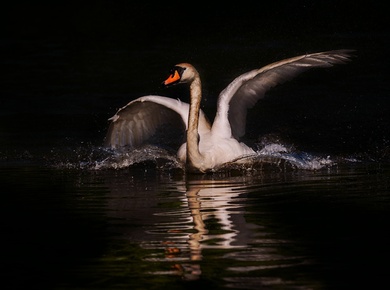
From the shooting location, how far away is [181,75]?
43.1 ft

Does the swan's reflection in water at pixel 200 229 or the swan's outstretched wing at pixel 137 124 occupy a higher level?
the swan's outstretched wing at pixel 137 124

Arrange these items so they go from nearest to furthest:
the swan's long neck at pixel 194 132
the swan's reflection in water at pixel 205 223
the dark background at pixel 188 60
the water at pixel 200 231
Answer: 1. the water at pixel 200 231
2. the swan's reflection in water at pixel 205 223
3. the swan's long neck at pixel 194 132
4. the dark background at pixel 188 60

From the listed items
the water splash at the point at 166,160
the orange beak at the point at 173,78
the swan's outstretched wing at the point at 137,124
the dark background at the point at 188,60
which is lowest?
the water splash at the point at 166,160

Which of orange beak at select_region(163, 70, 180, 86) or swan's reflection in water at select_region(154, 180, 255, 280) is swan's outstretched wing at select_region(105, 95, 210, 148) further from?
swan's reflection in water at select_region(154, 180, 255, 280)

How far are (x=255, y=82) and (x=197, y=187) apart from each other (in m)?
2.49

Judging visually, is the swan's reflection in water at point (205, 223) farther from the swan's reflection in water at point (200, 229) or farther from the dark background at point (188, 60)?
the dark background at point (188, 60)

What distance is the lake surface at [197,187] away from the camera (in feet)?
23.4

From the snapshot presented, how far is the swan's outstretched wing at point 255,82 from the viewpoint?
13047 mm

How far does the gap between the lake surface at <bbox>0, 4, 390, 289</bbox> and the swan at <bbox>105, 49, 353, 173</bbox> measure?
22cm

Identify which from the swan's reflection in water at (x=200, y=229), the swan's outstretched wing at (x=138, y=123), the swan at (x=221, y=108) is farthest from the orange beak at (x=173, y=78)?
the swan's reflection in water at (x=200, y=229)

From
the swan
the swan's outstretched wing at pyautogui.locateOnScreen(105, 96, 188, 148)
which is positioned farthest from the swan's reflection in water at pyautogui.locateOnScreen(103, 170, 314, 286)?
the swan's outstretched wing at pyautogui.locateOnScreen(105, 96, 188, 148)

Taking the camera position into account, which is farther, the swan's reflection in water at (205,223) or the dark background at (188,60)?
the dark background at (188,60)

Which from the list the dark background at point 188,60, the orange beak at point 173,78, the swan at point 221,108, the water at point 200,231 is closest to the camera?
the water at point 200,231

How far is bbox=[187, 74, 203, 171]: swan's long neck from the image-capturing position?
12.5 metres
